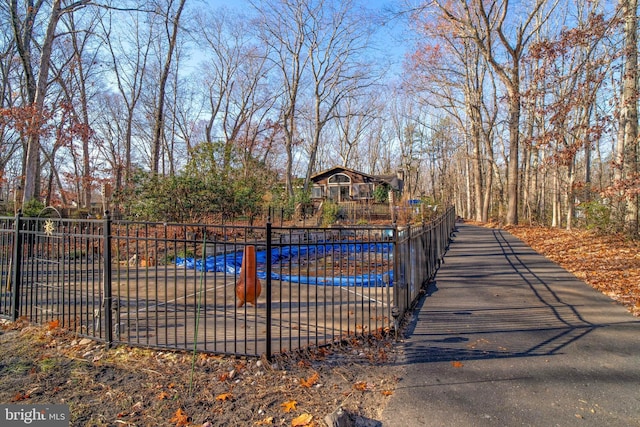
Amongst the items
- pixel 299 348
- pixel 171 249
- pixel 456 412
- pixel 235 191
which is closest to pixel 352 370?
pixel 299 348

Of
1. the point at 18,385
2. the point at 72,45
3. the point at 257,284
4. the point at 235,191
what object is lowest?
the point at 18,385

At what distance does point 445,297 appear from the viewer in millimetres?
6480

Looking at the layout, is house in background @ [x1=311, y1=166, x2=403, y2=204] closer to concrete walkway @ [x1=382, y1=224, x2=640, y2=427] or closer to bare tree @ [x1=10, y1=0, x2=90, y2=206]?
bare tree @ [x1=10, y1=0, x2=90, y2=206]

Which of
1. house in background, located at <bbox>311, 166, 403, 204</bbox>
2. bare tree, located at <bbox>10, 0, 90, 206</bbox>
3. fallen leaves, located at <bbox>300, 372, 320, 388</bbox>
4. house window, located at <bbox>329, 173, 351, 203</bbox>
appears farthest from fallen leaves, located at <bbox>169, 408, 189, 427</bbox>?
house window, located at <bbox>329, 173, 351, 203</bbox>

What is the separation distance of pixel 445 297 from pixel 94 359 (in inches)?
209

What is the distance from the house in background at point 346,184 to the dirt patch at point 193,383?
34464mm

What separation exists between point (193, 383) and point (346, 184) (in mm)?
36260

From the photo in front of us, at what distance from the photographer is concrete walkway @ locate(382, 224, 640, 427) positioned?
2963mm

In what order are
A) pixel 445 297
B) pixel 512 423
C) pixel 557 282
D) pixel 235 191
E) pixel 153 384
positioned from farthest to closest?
pixel 235 191 < pixel 557 282 < pixel 445 297 < pixel 153 384 < pixel 512 423

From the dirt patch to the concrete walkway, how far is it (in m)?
0.42

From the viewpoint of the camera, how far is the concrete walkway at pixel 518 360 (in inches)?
117

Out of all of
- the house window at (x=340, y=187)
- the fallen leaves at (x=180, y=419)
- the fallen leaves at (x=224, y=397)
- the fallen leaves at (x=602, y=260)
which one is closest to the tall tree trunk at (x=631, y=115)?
the fallen leaves at (x=602, y=260)

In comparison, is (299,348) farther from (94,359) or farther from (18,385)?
(18,385)

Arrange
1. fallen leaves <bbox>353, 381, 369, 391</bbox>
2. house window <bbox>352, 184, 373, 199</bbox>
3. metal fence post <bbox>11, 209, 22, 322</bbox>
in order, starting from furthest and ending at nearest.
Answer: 1. house window <bbox>352, 184, 373, 199</bbox>
2. metal fence post <bbox>11, 209, 22, 322</bbox>
3. fallen leaves <bbox>353, 381, 369, 391</bbox>
